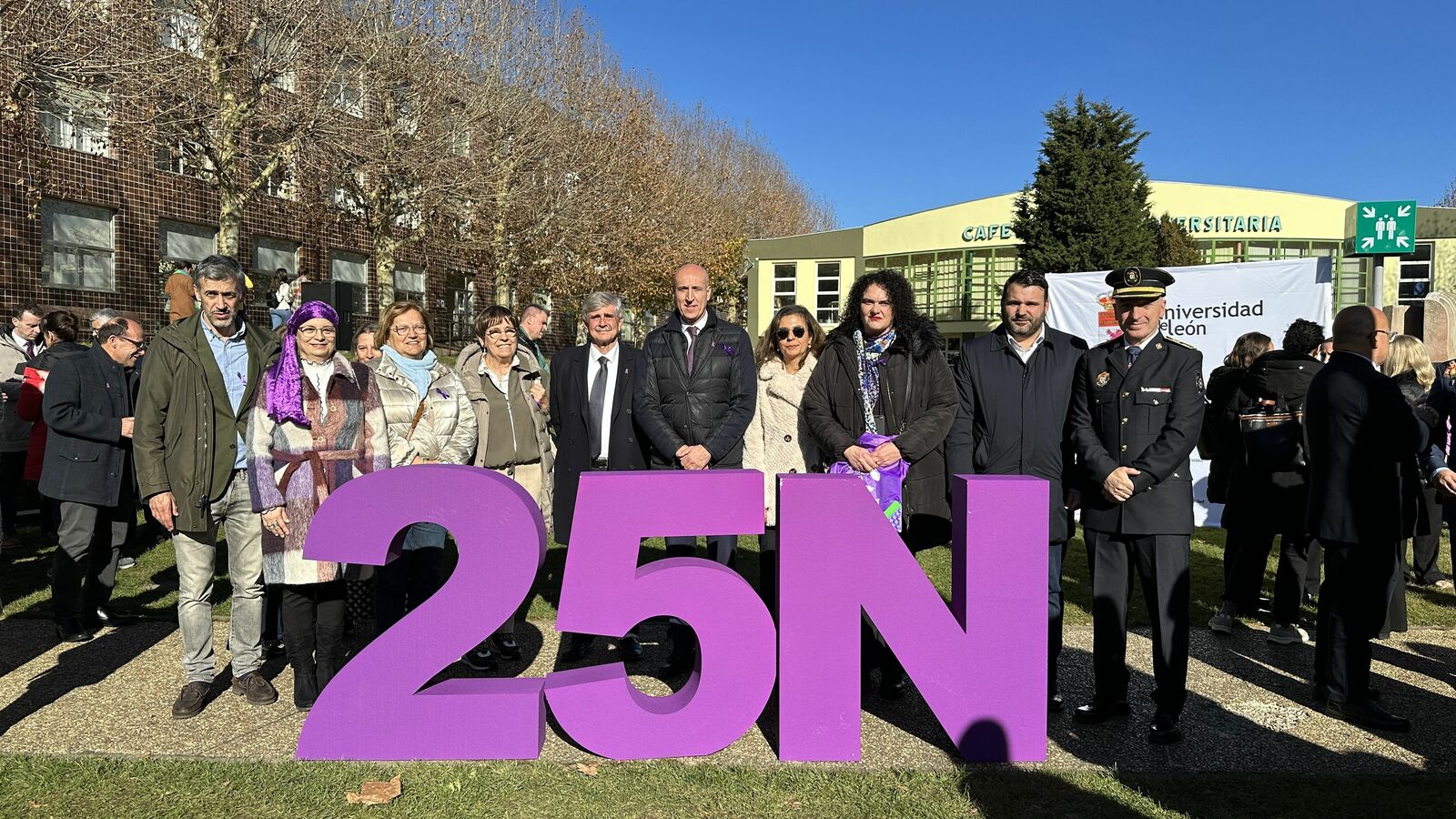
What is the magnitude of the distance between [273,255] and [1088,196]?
24.3m

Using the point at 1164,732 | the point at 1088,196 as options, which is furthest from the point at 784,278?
the point at 1164,732

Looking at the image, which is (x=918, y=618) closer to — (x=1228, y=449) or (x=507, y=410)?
(x=507, y=410)

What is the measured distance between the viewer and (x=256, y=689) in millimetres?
4348

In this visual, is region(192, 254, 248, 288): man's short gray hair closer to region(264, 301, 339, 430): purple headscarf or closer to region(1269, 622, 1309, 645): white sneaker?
region(264, 301, 339, 430): purple headscarf

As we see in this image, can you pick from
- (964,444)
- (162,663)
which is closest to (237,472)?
(162,663)

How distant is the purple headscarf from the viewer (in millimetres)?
4070

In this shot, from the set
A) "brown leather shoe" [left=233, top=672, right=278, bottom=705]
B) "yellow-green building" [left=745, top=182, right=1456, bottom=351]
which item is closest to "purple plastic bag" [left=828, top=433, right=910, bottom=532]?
"brown leather shoe" [left=233, top=672, right=278, bottom=705]

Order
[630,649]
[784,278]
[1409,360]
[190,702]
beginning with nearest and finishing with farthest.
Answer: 1. [190,702]
2. [630,649]
3. [1409,360]
4. [784,278]

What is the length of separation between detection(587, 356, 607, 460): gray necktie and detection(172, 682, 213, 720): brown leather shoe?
7.34 ft

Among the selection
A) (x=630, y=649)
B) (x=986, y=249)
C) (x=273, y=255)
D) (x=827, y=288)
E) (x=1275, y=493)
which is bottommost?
(x=630, y=649)

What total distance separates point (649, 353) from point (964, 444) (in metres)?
1.78

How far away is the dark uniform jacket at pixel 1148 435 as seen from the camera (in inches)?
156

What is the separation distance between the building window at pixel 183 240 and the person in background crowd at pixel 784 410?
2209 cm

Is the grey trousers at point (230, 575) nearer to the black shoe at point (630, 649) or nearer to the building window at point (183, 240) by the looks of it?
the black shoe at point (630, 649)
